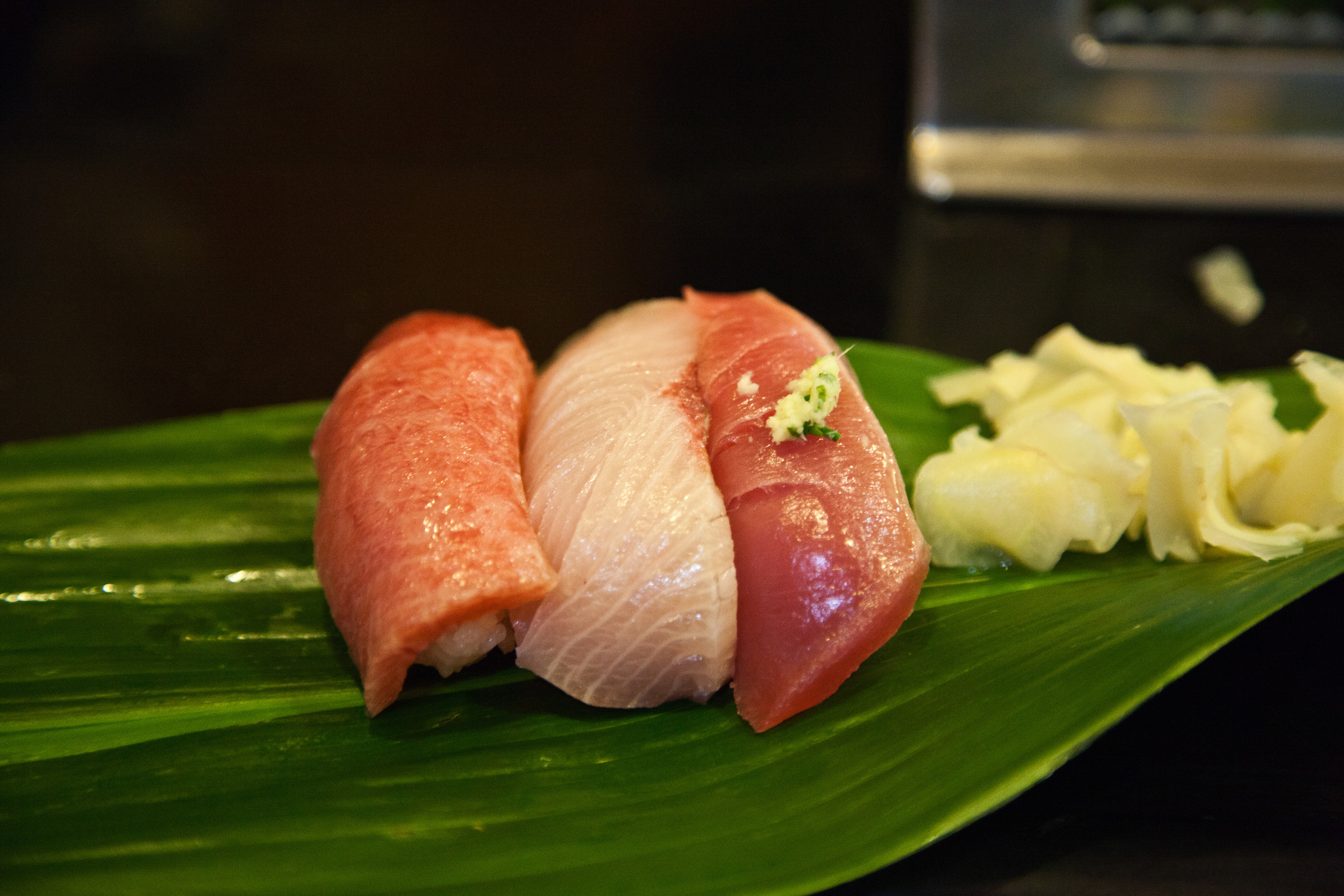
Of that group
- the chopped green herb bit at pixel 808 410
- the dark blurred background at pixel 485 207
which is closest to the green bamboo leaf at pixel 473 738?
the chopped green herb bit at pixel 808 410

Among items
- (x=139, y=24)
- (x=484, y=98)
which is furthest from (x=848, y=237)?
(x=139, y=24)

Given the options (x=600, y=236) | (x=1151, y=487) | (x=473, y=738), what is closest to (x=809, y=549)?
(x=473, y=738)

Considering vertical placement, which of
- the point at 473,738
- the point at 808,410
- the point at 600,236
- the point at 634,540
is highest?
the point at 808,410

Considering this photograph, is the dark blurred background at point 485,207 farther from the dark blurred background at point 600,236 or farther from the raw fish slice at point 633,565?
the raw fish slice at point 633,565

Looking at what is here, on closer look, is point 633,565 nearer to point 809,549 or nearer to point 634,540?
point 634,540

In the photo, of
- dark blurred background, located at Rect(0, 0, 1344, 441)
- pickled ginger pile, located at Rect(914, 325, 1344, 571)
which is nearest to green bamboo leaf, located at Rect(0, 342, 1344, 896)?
pickled ginger pile, located at Rect(914, 325, 1344, 571)

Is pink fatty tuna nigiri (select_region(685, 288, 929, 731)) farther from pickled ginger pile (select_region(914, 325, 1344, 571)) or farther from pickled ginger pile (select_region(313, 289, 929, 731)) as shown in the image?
pickled ginger pile (select_region(914, 325, 1344, 571))

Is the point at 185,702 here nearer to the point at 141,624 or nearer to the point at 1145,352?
the point at 141,624
